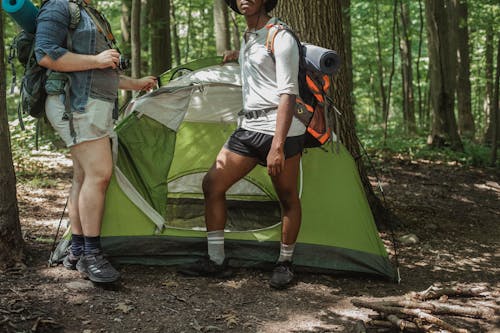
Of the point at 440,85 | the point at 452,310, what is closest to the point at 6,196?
the point at 452,310

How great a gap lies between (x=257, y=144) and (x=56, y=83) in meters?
1.34

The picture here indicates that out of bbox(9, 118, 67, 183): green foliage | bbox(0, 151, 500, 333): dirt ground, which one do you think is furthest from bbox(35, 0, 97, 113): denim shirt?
bbox(9, 118, 67, 183): green foliage

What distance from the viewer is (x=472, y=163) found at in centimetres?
898

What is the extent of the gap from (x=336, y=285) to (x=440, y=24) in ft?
23.9

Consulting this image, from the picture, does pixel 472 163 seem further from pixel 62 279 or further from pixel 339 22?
pixel 62 279

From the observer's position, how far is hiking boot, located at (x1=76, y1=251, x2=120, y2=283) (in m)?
3.48

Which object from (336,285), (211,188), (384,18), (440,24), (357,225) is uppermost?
(384,18)

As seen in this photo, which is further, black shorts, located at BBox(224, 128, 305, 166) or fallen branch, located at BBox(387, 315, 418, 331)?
black shorts, located at BBox(224, 128, 305, 166)

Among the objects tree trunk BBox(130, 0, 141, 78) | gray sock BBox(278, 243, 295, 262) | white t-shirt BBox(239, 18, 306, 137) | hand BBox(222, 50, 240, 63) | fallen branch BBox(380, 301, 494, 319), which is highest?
tree trunk BBox(130, 0, 141, 78)

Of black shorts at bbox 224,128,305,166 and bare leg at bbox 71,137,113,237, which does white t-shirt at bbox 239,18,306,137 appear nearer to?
black shorts at bbox 224,128,305,166

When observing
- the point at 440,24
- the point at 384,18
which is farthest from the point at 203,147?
the point at 384,18

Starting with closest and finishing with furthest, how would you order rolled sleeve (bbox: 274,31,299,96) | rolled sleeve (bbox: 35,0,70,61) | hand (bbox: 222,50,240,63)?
rolled sleeve (bbox: 35,0,70,61)
rolled sleeve (bbox: 274,31,299,96)
hand (bbox: 222,50,240,63)

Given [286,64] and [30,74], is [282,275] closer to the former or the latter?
[286,64]

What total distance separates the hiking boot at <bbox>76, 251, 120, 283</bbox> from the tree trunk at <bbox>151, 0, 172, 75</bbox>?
5817 mm
